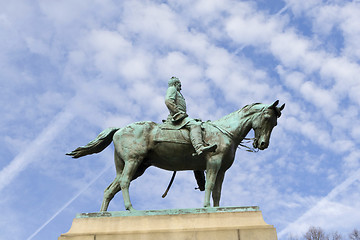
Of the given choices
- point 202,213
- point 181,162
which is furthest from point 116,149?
point 202,213

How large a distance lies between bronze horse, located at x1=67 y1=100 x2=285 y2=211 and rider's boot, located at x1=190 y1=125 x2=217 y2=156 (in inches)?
11.1

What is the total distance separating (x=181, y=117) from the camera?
496 inches

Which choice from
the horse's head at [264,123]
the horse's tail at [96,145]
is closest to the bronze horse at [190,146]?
the horse's head at [264,123]

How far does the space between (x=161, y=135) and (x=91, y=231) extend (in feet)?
10.00

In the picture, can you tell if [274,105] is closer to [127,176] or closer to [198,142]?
[198,142]

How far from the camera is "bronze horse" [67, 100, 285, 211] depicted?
1223 cm

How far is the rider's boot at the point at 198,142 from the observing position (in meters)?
11.7

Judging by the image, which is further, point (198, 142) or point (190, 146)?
point (190, 146)

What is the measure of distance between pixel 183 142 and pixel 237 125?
1.52 m

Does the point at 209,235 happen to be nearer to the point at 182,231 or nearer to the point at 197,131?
the point at 182,231

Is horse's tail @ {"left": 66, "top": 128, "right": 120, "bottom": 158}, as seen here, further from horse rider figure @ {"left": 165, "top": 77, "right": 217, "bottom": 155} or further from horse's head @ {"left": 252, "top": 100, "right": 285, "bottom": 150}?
horse's head @ {"left": 252, "top": 100, "right": 285, "bottom": 150}

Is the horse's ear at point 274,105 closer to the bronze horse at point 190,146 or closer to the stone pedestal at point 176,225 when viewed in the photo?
the bronze horse at point 190,146

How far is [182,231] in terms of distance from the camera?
1099cm

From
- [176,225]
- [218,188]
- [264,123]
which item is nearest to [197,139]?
[218,188]
